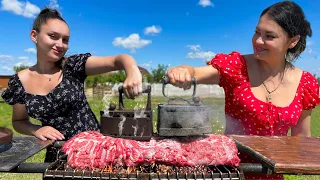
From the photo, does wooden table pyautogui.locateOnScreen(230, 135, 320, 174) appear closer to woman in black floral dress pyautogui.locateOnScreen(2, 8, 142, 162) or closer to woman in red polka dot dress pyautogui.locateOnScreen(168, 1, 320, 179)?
woman in red polka dot dress pyautogui.locateOnScreen(168, 1, 320, 179)

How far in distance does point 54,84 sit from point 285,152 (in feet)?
9.69

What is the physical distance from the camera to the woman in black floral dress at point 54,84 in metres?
4.27

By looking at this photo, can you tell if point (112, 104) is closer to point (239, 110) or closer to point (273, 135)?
point (239, 110)

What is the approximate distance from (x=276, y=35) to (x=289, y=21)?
260 mm

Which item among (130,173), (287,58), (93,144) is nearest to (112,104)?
(93,144)

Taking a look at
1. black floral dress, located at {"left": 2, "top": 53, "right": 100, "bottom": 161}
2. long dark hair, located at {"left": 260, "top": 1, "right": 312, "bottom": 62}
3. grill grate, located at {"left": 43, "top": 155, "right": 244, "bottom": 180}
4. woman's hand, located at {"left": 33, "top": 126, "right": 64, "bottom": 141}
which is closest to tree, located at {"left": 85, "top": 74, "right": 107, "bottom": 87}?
black floral dress, located at {"left": 2, "top": 53, "right": 100, "bottom": 161}

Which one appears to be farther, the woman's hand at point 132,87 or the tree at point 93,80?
the tree at point 93,80

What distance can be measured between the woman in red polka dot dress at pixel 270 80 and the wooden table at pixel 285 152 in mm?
355

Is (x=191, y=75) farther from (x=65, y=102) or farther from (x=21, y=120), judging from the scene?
(x=21, y=120)

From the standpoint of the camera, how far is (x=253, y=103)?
163 inches

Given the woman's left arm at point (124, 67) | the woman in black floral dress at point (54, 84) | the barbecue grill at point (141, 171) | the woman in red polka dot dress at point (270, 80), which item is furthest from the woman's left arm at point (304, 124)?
the woman in black floral dress at point (54, 84)

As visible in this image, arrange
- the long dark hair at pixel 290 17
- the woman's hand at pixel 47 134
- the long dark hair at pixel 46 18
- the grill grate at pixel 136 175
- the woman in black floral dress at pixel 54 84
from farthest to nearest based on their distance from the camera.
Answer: the long dark hair at pixel 46 18 → the woman in black floral dress at pixel 54 84 → the long dark hair at pixel 290 17 → the woman's hand at pixel 47 134 → the grill grate at pixel 136 175

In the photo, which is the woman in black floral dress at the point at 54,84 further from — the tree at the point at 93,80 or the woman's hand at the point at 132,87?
the tree at the point at 93,80

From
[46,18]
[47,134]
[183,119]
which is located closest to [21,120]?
[47,134]
